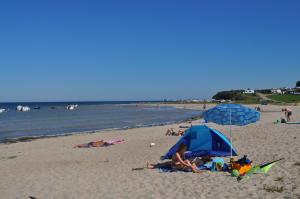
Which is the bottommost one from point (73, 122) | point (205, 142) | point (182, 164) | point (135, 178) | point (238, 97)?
point (73, 122)

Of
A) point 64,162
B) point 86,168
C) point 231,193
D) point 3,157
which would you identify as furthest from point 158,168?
point 3,157

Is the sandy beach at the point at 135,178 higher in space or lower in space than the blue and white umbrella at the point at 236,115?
lower

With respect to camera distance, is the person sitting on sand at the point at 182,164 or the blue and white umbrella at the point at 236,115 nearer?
the person sitting on sand at the point at 182,164

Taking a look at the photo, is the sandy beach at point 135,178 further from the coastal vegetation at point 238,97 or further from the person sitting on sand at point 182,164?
the coastal vegetation at point 238,97

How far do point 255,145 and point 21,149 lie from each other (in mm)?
12513

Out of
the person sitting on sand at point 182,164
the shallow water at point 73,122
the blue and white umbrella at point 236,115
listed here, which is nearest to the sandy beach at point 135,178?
the person sitting on sand at point 182,164

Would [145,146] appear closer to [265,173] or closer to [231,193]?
[265,173]

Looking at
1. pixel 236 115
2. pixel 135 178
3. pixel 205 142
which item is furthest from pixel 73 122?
pixel 135 178

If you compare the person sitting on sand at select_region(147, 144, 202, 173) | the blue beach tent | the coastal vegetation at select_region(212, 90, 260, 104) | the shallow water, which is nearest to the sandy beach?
the person sitting on sand at select_region(147, 144, 202, 173)

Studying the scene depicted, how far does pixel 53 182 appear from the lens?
11.6 metres

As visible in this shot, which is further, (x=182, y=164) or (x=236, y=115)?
(x=236, y=115)

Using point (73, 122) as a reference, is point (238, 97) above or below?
above

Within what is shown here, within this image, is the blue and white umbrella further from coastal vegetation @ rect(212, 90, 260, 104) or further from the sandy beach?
coastal vegetation @ rect(212, 90, 260, 104)

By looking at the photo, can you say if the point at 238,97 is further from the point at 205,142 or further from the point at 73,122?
the point at 205,142
